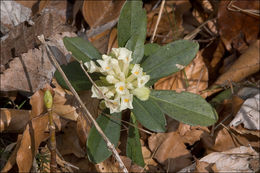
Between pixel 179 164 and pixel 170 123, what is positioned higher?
pixel 170 123

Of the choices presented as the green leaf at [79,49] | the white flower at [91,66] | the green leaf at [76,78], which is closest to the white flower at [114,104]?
the white flower at [91,66]

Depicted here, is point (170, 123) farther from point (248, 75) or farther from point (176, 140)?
point (248, 75)

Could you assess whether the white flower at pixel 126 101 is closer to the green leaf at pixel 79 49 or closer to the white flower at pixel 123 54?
the white flower at pixel 123 54

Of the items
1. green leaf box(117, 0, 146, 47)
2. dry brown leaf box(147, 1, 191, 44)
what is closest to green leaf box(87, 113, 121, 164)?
green leaf box(117, 0, 146, 47)

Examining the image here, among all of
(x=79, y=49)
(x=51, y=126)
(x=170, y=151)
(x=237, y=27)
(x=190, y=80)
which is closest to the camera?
(x=51, y=126)

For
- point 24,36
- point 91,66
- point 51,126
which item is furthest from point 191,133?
point 24,36

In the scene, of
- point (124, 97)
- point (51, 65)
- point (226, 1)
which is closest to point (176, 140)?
point (124, 97)

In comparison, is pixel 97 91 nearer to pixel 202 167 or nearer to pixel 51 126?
pixel 51 126
